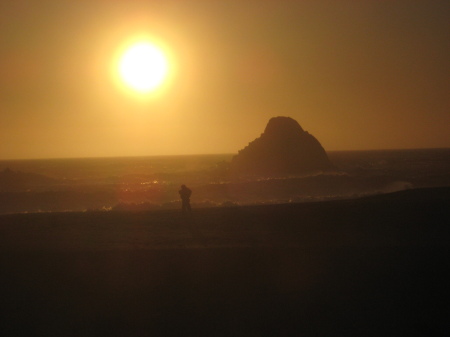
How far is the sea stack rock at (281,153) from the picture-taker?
65000 millimetres

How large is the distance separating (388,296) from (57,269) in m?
7.39

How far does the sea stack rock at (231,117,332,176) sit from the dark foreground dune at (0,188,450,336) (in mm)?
45969

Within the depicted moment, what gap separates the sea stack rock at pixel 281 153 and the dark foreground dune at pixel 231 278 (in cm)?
4597

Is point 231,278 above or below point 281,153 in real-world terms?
below

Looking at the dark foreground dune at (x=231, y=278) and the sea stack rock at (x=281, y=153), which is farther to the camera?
the sea stack rock at (x=281, y=153)

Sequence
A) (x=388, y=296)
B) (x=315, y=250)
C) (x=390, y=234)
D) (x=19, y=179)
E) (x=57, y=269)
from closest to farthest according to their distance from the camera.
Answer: (x=388, y=296) < (x=57, y=269) < (x=315, y=250) < (x=390, y=234) < (x=19, y=179)

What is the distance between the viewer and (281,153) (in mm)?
65125

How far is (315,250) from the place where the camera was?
13.3m

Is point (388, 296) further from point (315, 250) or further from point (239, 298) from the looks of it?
point (315, 250)

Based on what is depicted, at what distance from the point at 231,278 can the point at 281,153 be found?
55423mm

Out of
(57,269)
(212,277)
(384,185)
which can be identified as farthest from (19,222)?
(384,185)

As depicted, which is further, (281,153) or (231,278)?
(281,153)

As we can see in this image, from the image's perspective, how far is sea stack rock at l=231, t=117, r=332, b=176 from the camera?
213 feet

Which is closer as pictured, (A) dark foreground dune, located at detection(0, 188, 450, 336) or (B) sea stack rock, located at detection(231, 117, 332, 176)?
(A) dark foreground dune, located at detection(0, 188, 450, 336)
